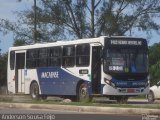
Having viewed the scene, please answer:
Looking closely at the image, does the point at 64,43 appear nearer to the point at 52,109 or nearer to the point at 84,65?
the point at 84,65

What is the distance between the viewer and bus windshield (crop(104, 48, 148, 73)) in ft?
94.2

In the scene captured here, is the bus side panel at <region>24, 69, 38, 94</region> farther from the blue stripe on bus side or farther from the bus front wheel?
the bus front wheel

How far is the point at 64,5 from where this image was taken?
5012cm

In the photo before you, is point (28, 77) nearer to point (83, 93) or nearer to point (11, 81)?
point (11, 81)

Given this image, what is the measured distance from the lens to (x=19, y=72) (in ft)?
117

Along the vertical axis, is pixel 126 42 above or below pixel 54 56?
above

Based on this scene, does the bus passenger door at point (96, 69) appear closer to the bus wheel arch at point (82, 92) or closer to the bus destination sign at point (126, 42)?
the bus wheel arch at point (82, 92)

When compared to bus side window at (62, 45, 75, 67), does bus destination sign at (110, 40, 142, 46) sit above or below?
above

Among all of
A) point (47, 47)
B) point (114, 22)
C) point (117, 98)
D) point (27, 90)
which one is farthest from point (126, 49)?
point (114, 22)

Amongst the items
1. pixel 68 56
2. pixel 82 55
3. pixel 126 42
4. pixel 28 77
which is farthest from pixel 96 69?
pixel 28 77

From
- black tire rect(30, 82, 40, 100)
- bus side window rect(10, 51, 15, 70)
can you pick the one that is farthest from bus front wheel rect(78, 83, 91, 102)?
bus side window rect(10, 51, 15, 70)

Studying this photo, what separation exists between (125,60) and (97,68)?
4.54 ft

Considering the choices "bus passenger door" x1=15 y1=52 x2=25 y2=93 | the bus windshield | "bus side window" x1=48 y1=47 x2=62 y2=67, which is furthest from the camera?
"bus passenger door" x1=15 y1=52 x2=25 y2=93

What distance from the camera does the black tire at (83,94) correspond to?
96.1ft
